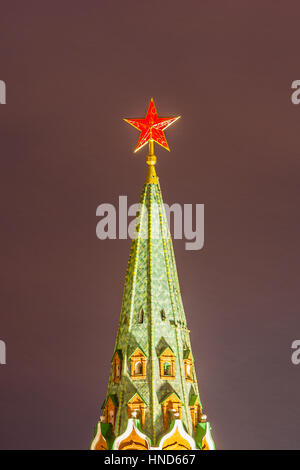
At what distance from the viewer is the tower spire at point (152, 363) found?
48750 millimetres

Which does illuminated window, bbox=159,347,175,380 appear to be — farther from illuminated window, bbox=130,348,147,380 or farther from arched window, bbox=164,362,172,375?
illuminated window, bbox=130,348,147,380

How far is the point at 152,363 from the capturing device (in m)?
49.6

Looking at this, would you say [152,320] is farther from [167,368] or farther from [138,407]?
[138,407]

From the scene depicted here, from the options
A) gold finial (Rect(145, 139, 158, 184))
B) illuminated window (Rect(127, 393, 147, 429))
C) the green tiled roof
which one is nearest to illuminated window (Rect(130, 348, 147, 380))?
the green tiled roof

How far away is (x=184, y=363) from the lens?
5044 cm

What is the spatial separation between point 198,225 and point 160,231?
2598 mm

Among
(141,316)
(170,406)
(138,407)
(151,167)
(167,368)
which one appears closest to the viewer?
(138,407)

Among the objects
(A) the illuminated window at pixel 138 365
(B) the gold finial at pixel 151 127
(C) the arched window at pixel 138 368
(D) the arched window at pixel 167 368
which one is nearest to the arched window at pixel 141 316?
(A) the illuminated window at pixel 138 365

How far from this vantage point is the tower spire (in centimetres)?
4875

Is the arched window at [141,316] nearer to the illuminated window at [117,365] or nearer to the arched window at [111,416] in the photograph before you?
the illuminated window at [117,365]

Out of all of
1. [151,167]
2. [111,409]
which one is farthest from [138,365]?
[151,167]
